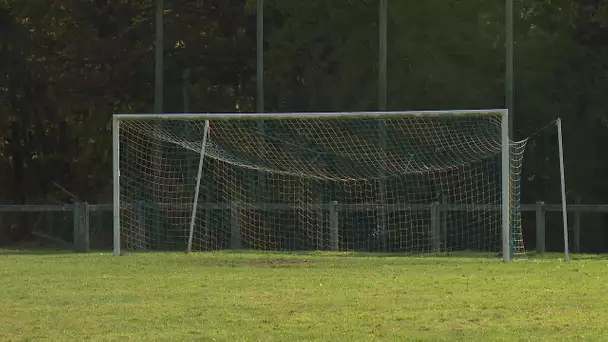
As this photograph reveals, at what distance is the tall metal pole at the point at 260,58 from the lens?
73.0 ft

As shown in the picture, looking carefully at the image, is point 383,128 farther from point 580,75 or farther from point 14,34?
point 14,34

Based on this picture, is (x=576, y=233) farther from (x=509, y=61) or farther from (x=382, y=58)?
(x=382, y=58)

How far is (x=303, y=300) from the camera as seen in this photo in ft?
35.7

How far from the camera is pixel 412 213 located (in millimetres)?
20531

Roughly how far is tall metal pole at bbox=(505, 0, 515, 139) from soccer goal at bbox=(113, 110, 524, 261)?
1.32ft

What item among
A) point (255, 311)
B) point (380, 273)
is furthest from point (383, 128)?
point (255, 311)

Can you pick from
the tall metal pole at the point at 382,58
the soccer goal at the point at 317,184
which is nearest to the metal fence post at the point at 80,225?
the soccer goal at the point at 317,184

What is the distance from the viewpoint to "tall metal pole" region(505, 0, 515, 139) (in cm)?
2103

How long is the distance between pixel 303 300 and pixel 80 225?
10.3m

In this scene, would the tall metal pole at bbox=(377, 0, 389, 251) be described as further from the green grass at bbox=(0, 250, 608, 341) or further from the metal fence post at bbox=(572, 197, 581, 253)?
the green grass at bbox=(0, 250, 608, 341)

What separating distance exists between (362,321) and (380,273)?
4.58 metres

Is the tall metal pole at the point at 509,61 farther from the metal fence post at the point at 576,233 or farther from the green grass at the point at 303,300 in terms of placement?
the green grass at the point at 303,300

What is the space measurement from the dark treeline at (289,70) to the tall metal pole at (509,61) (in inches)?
18.0

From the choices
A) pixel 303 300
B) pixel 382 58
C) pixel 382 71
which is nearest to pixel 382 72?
pixel 382 71
